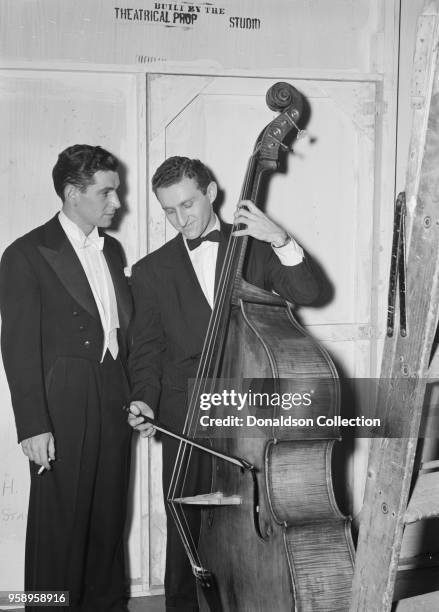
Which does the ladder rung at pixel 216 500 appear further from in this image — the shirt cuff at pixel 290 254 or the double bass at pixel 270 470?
the shirt cuff at pixel 290 254

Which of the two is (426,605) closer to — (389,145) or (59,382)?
(59,382)

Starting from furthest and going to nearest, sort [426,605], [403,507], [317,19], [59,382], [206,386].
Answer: [317,19], [59,382], [206,386], [426,605], [403,507]

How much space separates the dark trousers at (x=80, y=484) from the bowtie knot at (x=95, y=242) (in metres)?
0.42

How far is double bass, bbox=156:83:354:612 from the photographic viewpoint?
2293 millimetres

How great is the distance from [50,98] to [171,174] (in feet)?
2.12

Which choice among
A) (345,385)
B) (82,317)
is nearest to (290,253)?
(82,317)

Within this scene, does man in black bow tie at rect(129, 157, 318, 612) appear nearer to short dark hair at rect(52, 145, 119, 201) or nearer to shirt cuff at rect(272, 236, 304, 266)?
shirt cuff at rect(272, 236, 304, 266)

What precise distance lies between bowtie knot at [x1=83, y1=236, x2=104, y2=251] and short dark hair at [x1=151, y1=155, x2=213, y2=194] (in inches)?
12.9

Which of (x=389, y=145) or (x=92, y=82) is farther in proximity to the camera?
(x=389, y=145)

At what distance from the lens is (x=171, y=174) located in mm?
2811

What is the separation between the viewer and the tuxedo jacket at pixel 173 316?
9.36ft

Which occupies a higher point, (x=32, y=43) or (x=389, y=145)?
(x=32, y=43)

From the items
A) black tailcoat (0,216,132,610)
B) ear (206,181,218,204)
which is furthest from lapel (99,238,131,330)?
ear (206,181,218,204)

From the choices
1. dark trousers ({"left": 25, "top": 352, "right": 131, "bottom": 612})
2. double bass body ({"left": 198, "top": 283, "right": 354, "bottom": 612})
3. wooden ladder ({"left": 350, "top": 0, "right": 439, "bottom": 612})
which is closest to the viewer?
wooden ladder ({"left": 350, "top": 0, "right": 439, "bottom": 612})
